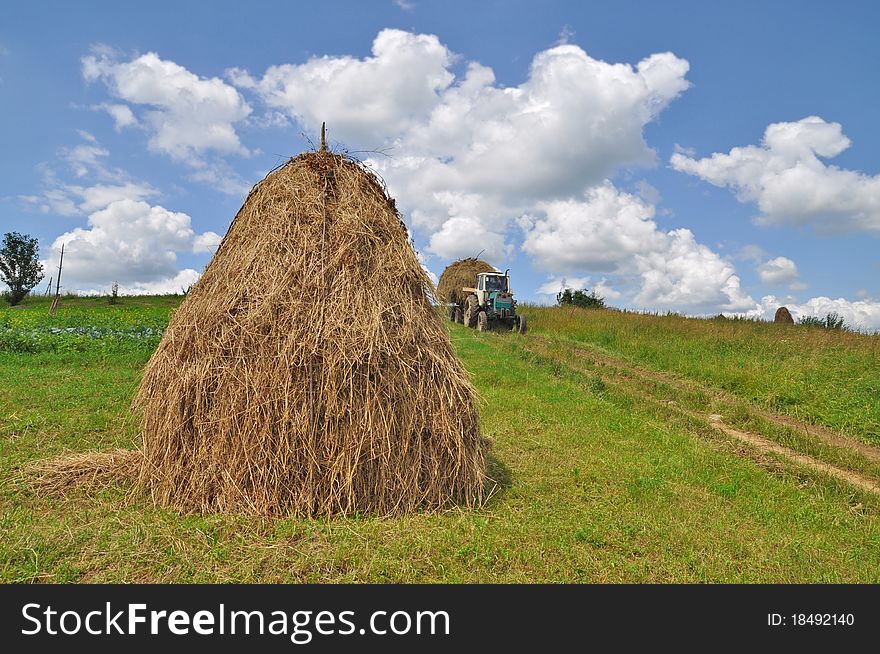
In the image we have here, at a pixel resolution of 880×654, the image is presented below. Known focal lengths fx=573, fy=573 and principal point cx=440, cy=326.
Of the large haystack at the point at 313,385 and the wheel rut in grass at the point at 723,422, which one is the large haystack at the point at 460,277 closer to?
the wheel rut in grass at the point at 723,422

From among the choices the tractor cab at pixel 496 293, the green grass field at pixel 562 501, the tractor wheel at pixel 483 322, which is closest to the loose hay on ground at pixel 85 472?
the green grass field at pixel 562 501

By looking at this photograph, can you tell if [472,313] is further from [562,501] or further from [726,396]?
[562,501]

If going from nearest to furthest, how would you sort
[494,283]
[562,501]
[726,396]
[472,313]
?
[562,501] → [726,396] → [494,283] → [472,313]

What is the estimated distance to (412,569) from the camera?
4.58 meters

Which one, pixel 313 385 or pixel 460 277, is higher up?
pixel 460 277

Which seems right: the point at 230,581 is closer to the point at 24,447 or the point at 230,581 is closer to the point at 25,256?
the point at 24,447

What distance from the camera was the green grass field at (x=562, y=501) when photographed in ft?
15.4

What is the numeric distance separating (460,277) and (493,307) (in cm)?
761

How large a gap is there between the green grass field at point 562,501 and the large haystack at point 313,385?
376 millimetres

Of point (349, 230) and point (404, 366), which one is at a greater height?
point (349, 230)

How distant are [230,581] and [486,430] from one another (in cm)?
542

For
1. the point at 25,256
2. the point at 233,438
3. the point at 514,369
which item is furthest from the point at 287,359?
the point at 25,256

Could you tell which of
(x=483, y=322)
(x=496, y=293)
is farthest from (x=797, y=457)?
(x=496, y=293)

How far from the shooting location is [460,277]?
34.1m
